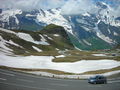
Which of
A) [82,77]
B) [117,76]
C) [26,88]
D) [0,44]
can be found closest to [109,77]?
[117,76]

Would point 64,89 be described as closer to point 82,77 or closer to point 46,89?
point 46,89

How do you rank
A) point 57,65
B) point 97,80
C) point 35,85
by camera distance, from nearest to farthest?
1. point 35,85
2. point 97,80
3. point 57,65

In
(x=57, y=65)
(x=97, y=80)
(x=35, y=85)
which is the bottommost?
(x=35, y=85)

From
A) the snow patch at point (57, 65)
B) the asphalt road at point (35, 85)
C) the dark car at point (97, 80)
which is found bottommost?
the asphalt road at point (35, 85)

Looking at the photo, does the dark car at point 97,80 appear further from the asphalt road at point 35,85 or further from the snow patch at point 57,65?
the snow patch at point 57,65

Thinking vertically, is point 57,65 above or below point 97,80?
above

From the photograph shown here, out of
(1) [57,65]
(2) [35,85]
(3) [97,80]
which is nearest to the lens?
→ (2) [35,85]

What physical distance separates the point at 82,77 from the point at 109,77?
9.63 metres

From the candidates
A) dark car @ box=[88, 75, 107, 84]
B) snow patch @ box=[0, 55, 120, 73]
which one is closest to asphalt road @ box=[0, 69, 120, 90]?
dark car @ box=[88, 75, 107, 84]

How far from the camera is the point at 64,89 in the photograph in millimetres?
41469

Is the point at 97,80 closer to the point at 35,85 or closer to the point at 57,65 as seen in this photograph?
the point at 35,85

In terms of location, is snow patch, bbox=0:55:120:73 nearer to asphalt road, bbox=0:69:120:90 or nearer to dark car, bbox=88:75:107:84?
dark car, bbox=88:75:107:84

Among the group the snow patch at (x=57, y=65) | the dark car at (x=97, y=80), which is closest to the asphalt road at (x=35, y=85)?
the dark car at (x=97, y=80)

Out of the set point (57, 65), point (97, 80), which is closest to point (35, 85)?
point (97, 80)
